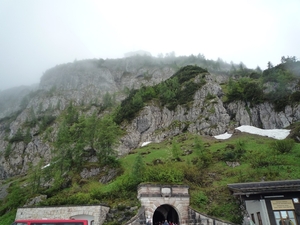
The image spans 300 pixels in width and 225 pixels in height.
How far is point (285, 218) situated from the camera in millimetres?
18094

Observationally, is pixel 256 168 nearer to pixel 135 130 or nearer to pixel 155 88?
pixel 135 130

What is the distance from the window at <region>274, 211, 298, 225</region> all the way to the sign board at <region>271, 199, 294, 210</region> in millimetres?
368

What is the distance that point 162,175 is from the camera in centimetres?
2342

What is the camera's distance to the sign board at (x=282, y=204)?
18.3 m

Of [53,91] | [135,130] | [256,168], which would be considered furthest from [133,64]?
[256,168]

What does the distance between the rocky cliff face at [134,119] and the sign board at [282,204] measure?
1293 inches

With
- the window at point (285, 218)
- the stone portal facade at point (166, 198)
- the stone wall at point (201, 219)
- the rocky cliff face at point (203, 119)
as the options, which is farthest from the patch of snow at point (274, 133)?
the stone wall at point (201, 219)

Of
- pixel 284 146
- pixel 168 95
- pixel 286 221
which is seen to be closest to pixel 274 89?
pixel 168 95

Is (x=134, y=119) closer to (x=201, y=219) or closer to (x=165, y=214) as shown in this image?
(x=165, y=214)

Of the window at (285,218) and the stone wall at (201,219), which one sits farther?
the stone wall at (201,219)

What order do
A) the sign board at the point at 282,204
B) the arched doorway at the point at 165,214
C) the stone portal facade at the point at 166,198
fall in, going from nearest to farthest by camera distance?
the sign board at the point at 282,204, the stone portal facade at the point at 166,198, the arched doorway at the point at 165,214

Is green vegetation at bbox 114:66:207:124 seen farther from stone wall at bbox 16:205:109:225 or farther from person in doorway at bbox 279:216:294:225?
person in doorway at bbox 279:216:294:225

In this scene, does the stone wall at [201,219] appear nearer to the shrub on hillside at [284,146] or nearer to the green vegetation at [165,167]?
the green vegetation at [165,167]

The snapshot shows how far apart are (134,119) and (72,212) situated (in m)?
42.7
